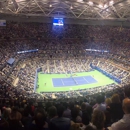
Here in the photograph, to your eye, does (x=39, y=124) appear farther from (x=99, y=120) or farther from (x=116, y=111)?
(x=116, y=111)

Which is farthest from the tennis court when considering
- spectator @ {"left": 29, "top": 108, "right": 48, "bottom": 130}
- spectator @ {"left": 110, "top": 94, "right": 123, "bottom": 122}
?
spectator @ {"left": 29, "top": 108, "right": 48, "bottom": 130}

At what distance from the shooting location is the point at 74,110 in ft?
22.1

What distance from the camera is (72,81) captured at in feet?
118

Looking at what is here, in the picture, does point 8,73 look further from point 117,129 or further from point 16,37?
point 117,129

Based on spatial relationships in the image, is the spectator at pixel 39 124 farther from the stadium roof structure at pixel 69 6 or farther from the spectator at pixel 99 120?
the stadium roof structure at pixel 69 6

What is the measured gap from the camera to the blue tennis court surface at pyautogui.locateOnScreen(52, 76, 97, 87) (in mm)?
34438

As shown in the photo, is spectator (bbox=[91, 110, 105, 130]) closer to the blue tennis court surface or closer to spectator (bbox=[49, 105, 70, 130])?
spectator (bbox=[49, 105, 70, 130])

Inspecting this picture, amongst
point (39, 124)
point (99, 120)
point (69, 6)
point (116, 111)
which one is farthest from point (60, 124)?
point (69, 6)

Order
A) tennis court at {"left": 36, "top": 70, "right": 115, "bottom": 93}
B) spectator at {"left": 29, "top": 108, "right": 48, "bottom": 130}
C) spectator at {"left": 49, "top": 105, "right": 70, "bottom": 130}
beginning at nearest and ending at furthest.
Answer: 1. spectator at {"left": 49, "top": 105, "right": 70, "bottom": 130}
2. spectator at {"left": 29, "top": 108, "right": 48, "bottom": 130}
3. tennis court at {"left": 36, "top": 70, "right": 115, "bottom": 93}

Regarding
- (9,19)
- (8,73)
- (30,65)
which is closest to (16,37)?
(9,19)

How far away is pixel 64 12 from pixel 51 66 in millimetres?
13277

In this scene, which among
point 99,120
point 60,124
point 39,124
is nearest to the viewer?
point 99,120

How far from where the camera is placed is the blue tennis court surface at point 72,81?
34.4 metres

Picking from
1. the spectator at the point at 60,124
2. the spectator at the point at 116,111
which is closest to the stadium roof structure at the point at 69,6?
the spectator at the point at 116,111
